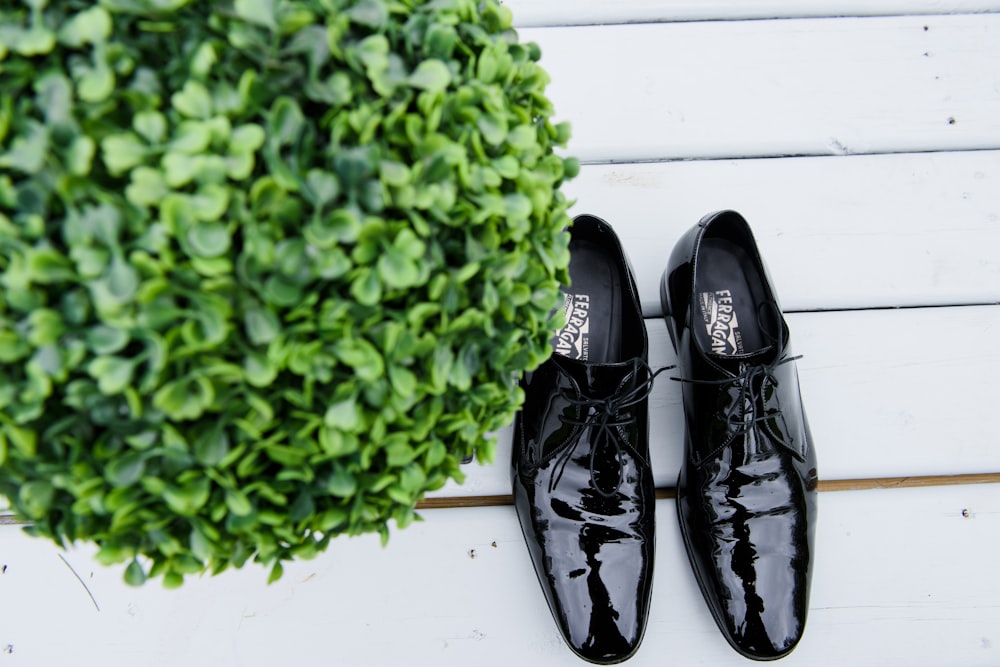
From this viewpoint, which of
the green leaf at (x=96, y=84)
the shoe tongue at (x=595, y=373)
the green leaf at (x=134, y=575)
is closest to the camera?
the green leaf at (x=96, y=84)

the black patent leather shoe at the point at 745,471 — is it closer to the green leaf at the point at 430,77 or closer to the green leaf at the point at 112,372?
the green leaf at the point at 430,77

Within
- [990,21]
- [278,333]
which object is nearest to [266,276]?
[278,333]

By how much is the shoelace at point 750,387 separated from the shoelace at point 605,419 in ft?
0.17

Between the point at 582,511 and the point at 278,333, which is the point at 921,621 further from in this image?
the point at 278,333

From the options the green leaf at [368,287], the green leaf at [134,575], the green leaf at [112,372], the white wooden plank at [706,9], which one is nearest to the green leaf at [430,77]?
the green leaf at [368,287]

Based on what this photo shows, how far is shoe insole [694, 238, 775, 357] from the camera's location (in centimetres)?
80

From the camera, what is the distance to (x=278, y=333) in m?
0.35

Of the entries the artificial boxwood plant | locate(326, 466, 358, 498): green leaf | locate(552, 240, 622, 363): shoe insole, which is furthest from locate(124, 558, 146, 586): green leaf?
locate(552, 240, 622, 363): shoe insole

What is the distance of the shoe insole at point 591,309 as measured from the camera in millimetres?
793

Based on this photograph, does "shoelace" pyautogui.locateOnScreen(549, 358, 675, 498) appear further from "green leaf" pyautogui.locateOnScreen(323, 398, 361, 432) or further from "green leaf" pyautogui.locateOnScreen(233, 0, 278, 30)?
"green leaf" pyautogui.locateOnScreen(233, 0, 278, 30)

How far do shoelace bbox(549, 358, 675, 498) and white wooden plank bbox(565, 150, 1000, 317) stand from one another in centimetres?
17

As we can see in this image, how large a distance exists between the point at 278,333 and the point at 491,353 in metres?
0.13

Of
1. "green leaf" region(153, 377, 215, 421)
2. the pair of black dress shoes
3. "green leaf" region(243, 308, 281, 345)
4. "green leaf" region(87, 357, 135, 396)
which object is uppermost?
"green leaf" region(243, 308, 281, 345)

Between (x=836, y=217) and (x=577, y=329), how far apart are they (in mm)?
384
